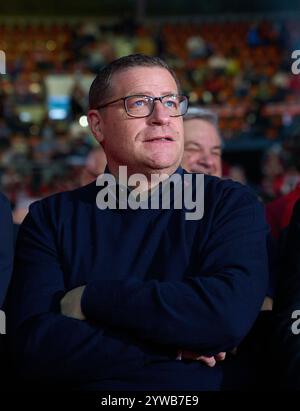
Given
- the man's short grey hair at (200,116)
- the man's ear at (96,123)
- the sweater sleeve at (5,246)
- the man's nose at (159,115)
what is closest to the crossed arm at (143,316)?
the sweater sleeve at (5,246)

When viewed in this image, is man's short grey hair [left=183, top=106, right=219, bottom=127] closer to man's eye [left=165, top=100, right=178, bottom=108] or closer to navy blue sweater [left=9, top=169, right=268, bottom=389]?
man's eye [left=165, top=100, right=178, bottom=108]

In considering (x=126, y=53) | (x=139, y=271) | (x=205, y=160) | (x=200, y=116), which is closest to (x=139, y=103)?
(x=139, y=271)

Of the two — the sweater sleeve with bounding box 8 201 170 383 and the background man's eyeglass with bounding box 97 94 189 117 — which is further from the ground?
the background man's eyeglass with bounding box 97 94 189 117

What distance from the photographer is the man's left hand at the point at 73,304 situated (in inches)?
75.3

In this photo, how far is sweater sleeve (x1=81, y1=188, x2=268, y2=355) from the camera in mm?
1823

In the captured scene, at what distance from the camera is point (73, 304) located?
6.31ft

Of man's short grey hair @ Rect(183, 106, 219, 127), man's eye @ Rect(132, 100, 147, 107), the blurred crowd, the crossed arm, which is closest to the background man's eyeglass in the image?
man's eye @ Rect(132, 100, 147, 107)

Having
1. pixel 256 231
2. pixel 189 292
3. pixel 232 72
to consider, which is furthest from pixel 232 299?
pixel 232 72

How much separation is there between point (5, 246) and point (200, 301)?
62 centimetres

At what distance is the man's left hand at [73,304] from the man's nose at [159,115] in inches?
21.0

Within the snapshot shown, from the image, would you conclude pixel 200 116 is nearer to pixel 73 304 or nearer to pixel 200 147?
pixel 200 147

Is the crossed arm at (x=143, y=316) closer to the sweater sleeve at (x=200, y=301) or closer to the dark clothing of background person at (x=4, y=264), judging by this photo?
the sweater sleeve at (x=200, y=301)
